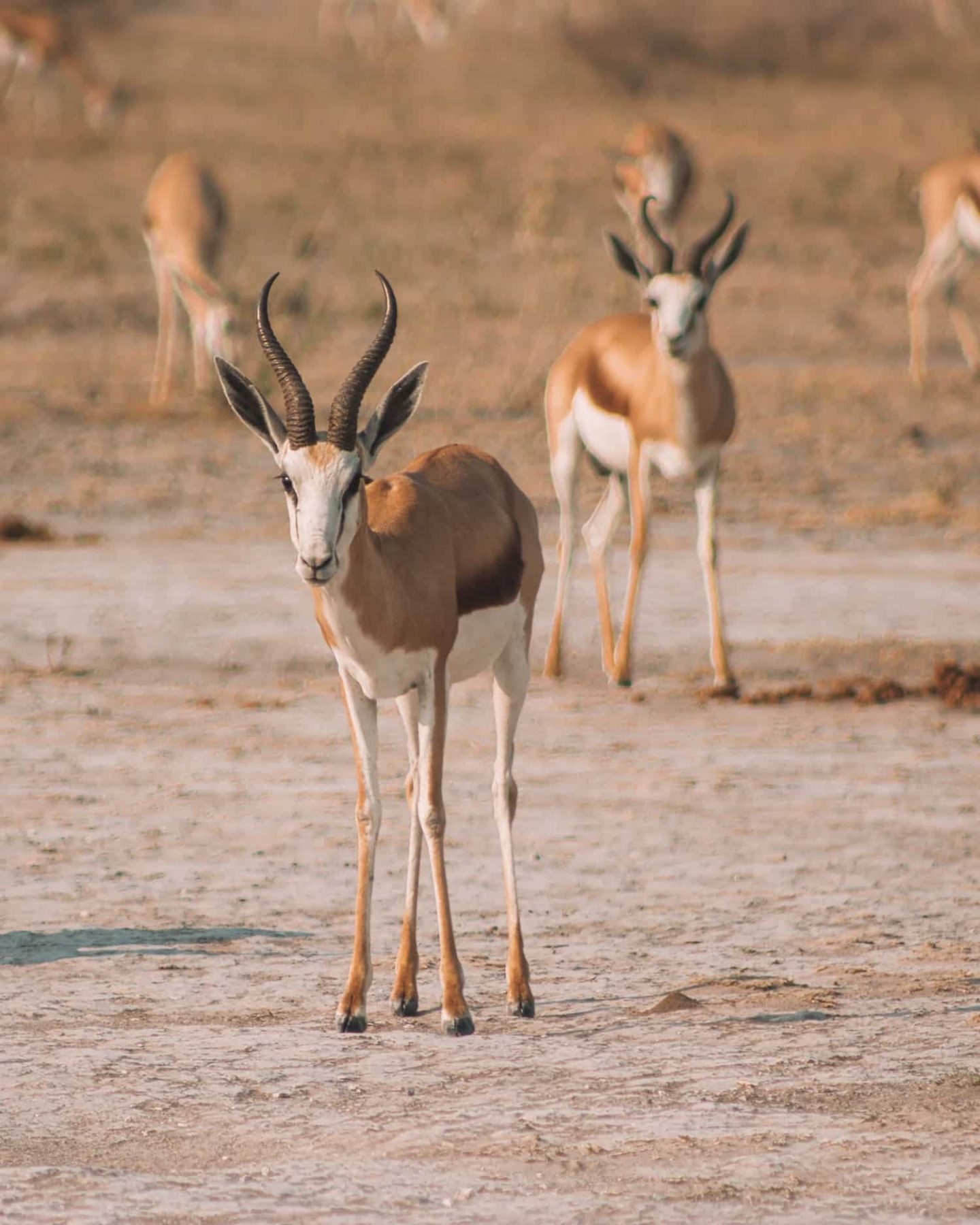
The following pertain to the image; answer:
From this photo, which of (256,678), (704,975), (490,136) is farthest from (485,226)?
(704,975)

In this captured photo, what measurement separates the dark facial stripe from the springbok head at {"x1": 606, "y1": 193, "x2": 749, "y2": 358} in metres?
3.80

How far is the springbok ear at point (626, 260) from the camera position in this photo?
33.4 feet

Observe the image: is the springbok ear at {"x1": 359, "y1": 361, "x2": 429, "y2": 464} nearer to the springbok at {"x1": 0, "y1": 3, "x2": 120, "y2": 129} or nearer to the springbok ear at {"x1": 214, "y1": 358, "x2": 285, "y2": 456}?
the springbok ear at {"x1": 214, "y1": 358, "x2": 285, "y2": 456}

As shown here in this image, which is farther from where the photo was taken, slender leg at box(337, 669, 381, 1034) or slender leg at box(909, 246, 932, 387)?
slender leg at box(909, 246, 932, 387)

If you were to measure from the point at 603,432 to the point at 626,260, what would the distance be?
2.48 feet

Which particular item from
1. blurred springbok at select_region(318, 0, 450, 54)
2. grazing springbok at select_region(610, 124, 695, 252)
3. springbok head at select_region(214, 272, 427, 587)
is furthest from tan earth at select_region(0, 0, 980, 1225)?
blurred springbok at select_region(318, 0, 450, 54)

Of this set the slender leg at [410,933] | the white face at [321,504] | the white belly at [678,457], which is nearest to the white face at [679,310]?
the white belly at [678,457]

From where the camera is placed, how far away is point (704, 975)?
20.0 feet

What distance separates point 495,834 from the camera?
763 cm

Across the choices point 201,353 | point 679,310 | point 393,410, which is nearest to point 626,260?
point 679,310

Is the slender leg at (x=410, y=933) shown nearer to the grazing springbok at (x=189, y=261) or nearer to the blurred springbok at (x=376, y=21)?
the grazing springbok at (x=189, y=261)

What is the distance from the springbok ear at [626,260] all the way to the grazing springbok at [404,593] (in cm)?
415

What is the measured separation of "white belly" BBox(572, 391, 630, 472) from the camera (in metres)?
10.2

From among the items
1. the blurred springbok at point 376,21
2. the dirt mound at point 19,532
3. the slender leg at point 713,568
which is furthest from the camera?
the blurred springbok at point 376,21
